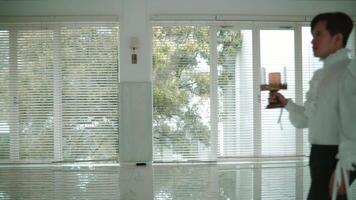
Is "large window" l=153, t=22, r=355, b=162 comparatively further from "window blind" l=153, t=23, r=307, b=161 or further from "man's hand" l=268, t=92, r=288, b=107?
"man's hand" l=268, t=92, r=288, b=107

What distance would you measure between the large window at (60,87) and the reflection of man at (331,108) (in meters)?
4.12

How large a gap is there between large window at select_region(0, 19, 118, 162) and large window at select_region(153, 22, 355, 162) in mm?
734

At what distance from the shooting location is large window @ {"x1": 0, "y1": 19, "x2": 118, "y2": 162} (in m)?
5.32

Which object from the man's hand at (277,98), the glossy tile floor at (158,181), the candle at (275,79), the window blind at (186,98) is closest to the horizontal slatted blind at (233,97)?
the window blind at (186,98)

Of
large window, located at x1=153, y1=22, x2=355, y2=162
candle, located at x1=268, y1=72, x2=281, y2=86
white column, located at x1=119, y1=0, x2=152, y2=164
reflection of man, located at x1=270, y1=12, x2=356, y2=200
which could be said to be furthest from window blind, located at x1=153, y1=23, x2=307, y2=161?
reflection of man, located at x1=270, y1=12, x2=356, y2=200

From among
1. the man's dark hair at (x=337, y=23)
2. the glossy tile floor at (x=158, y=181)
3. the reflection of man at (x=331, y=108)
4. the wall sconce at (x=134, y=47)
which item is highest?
the wall sconce at (x=134, y=47)

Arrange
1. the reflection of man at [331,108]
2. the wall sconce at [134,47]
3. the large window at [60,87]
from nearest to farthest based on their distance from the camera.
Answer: the reflection of man at [331,108] < the wall sconce at [134,47] < the large window at [60,87]

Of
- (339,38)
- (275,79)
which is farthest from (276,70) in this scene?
(339,38)

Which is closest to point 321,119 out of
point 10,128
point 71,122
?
point 71,122

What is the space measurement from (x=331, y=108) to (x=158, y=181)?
2886 millimetres

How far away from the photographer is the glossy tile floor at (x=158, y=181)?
3381mm

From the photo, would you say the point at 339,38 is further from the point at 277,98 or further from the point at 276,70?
the point at 276,70

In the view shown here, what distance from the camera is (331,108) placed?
1.43m

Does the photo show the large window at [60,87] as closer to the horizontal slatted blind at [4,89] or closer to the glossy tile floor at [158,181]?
the horizontal slatted blind at [4,89]
